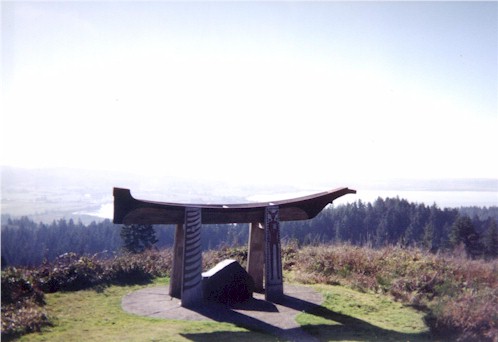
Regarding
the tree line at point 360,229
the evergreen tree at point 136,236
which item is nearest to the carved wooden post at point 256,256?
the tree line at point 360,229

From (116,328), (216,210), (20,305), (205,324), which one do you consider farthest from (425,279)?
(20,305)

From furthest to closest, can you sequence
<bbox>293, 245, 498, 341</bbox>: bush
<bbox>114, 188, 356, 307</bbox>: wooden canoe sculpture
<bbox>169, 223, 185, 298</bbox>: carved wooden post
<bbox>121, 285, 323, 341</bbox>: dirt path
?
<bbox>169, 223, 185, 298</bbox>: carved wooden post → <bbox>114, 188, 356, 307</bbox>: wooden canoe sculpture → <bbox>121, 285, 323, 341</bbox>: dirt path → <bbox>293, 245, 498, 341</bbox>: bush

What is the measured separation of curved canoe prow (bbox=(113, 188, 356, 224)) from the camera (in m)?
8.95

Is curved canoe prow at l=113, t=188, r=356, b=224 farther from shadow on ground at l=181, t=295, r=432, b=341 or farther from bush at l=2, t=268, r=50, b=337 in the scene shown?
bush at l=2, t=268, r=50, b=337

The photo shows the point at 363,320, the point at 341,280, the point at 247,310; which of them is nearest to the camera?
the point at 363,320

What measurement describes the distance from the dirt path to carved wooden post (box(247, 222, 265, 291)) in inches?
21.0

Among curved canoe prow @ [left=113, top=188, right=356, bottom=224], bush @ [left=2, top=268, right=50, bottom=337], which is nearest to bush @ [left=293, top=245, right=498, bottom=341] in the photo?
curved canoe prow @ [left=113, top=188, right=356, bottom=224]

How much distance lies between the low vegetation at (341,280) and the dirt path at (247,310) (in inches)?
18.1

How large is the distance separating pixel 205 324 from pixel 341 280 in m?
5.82

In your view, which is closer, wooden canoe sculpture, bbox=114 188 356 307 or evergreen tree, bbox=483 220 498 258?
wooden canoe sculpture, bbox=114 188 356 307

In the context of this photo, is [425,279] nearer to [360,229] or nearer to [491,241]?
[360,229]

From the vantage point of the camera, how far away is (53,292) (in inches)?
416

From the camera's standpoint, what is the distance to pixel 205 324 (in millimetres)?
7895

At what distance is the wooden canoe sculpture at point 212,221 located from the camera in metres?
9.07
